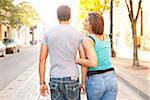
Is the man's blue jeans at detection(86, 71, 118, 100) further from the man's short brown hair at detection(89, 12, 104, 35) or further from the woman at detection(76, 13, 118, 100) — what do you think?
the man's short brown hair at detection(89, 12, 104, 35)

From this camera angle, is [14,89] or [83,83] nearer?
[83,83]

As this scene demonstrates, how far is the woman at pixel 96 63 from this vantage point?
5.00m

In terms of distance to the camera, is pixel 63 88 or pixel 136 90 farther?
pixel 136 90

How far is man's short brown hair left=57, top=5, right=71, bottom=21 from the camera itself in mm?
5059

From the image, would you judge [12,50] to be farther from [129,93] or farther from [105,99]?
[105,99]

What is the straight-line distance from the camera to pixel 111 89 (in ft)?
16.6

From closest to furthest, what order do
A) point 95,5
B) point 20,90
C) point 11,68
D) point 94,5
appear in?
1. point 20,90
2. point 11,68
3. point 95,5
4. point 94,5

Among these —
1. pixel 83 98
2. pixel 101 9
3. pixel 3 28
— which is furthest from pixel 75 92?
pixel 3 28

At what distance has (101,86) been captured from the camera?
5.00m

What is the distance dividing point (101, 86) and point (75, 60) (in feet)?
1.35

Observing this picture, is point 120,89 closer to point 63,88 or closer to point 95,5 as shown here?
point 63,88

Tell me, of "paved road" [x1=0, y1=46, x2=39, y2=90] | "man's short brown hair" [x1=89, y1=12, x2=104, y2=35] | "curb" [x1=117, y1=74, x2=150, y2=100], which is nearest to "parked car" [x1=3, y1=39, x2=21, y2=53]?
"paved road" [x1=0, y1=46, x2=39, y2=90]

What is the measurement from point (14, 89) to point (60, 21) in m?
8.77

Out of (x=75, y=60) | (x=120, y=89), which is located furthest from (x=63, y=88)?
(x=120, y=89)
